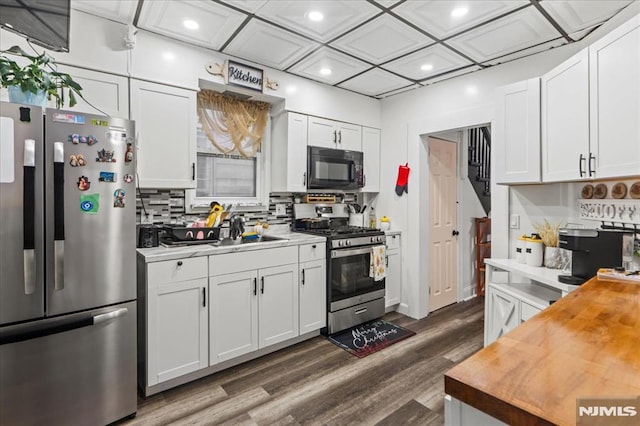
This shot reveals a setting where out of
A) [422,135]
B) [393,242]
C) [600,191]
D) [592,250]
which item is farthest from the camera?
[393,242]

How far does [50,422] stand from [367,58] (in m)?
3.39

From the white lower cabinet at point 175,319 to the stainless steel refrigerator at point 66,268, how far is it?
0.57 feet

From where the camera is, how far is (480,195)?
15.6 ft

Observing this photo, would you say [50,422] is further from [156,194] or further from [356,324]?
[356,324]

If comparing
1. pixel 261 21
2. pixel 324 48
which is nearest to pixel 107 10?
pixel 261 21

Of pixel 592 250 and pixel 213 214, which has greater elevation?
pixel 213 214

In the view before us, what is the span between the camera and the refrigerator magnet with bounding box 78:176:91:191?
1863mm

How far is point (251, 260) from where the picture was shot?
2.71 m

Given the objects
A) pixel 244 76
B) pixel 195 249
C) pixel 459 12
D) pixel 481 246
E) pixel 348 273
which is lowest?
pixel 348 273

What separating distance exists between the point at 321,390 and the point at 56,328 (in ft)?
5.48

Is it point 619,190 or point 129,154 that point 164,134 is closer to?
point 129,154

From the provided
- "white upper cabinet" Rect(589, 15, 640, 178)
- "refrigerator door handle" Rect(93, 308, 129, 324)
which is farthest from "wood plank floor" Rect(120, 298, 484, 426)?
"white upper cabinet" Rect(589, 15, 640, 178)

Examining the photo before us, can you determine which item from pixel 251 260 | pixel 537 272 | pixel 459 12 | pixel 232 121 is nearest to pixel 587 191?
pixel 537 272

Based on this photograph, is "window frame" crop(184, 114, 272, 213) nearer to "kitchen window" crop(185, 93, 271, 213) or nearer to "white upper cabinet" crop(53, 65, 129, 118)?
"kitchen window" crop(185, 93, 271, 213)
